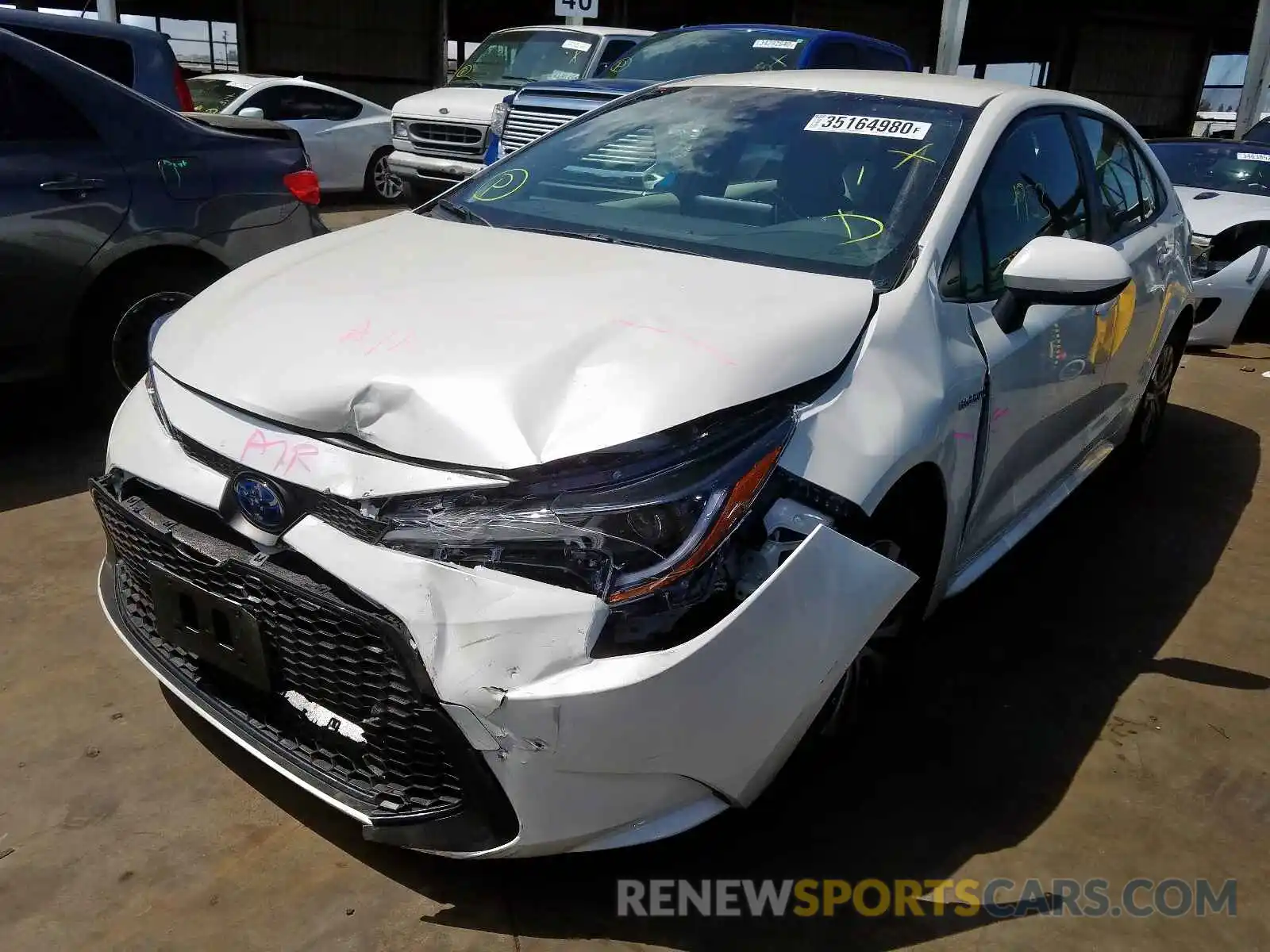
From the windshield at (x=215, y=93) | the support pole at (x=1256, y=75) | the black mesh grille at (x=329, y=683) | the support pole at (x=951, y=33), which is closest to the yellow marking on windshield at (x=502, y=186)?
the black mesh grille at (x=329, y=683)

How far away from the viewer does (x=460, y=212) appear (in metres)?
3.10

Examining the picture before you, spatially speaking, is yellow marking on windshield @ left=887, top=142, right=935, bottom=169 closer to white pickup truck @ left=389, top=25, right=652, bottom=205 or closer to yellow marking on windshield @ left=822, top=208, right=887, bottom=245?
yellow marking on windshield @ left=822, top=208, right=887, bottom=245

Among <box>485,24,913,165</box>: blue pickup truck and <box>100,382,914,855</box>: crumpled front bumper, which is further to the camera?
<box>485,24,913,165</box>: blue pickup truck

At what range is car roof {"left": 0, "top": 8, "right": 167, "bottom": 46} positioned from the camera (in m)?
4.58

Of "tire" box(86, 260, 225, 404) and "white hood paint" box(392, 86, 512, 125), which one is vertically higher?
"white hood paint" box(392, 86, 512, 125)

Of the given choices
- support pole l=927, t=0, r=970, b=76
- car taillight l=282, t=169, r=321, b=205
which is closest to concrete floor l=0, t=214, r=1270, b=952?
car taillight l=282, t=169, r=321, b=205

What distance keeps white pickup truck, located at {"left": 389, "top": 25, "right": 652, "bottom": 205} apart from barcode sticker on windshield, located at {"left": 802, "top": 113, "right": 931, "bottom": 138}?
7303 millimetres

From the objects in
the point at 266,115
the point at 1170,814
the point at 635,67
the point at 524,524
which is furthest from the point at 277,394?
the point at 266,115

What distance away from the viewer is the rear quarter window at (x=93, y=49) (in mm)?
4949

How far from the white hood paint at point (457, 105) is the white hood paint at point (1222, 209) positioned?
574 centimetres

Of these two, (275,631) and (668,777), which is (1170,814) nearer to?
(668,777)

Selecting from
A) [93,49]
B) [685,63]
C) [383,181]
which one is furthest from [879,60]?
[93,49]

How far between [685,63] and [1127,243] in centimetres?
555

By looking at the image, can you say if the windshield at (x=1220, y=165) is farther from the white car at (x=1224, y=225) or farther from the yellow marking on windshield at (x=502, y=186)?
the yellow marking on windshield at (x=502, y=186)
